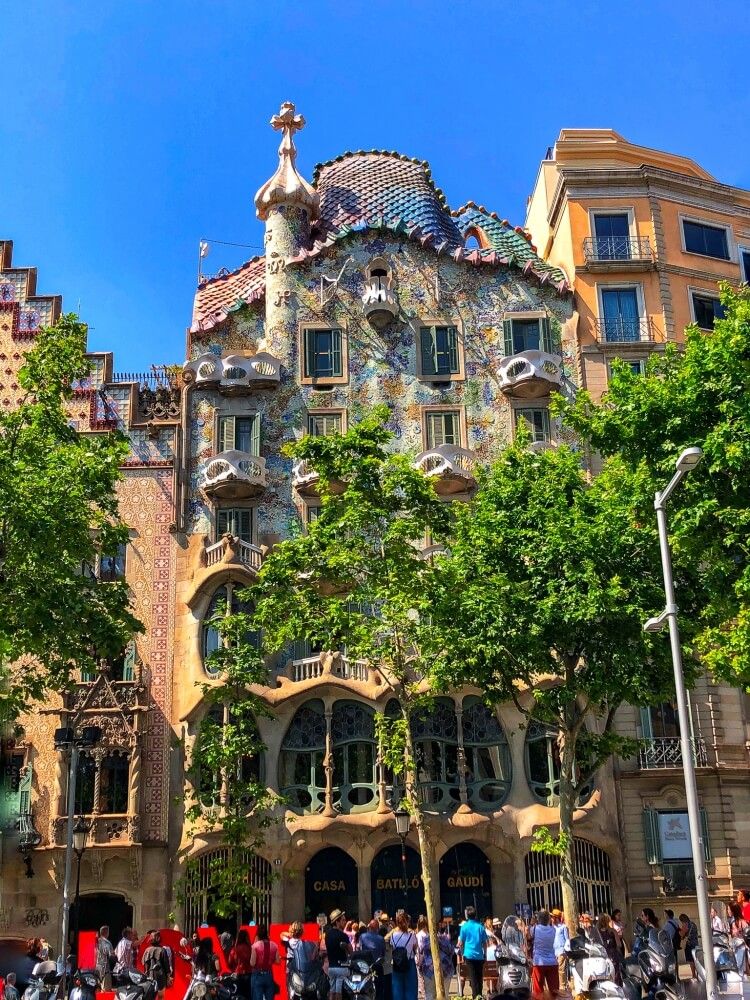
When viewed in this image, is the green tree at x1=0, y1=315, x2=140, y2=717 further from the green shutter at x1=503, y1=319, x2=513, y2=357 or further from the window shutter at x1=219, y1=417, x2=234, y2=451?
the green shutter at x1=503, y1=319, x2=513, y2=357

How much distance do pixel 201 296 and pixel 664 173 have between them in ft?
51.8

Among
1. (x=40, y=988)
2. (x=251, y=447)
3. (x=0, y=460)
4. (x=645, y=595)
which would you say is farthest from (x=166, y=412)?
(x=40, y=988)

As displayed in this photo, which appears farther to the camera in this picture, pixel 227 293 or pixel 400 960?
pixel 227 293

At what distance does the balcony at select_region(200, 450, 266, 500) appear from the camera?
3566 cm

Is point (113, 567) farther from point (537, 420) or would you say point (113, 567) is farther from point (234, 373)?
point (537, 420)

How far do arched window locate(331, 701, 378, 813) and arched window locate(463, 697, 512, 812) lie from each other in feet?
8.56

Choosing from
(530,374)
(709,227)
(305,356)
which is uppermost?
(709,227)

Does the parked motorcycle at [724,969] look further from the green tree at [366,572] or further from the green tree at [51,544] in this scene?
the green tree at [51,544]

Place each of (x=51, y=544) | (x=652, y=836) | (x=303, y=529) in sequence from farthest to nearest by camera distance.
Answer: (x=303, y=529) → (x=652, y=836) → (x=51, y=544)

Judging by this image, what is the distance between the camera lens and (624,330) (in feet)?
126

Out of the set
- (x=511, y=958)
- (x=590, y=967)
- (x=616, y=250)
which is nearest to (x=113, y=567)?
(x=511, y=958)

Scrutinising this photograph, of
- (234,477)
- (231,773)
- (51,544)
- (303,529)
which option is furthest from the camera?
(303,529)

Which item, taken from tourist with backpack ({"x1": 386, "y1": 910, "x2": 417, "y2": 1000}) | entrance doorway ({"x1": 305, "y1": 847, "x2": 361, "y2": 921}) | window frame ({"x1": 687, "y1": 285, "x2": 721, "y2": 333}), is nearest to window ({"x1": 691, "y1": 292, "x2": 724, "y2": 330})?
window frame ({"x1": 687, "y1": 285, "x2": 721, "y2": 333})

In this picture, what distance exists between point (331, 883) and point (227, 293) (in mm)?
19265
